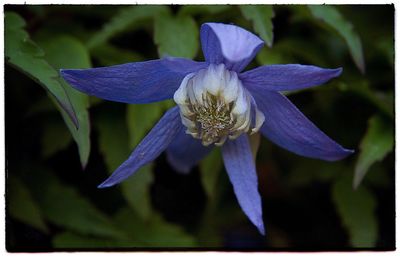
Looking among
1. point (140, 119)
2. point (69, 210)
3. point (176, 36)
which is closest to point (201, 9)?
point (176, 36)

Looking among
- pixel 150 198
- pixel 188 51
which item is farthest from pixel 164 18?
pixel 150 198

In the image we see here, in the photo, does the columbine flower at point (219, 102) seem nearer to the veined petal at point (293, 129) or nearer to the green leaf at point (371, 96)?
the veined petal at point (293, 129)

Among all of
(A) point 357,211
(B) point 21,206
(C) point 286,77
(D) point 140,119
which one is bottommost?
(A) point 357,211

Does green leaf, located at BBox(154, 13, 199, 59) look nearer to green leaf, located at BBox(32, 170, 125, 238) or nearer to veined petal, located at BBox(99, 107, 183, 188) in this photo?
veined petal, located at BBox(99, 107, 183, 188)

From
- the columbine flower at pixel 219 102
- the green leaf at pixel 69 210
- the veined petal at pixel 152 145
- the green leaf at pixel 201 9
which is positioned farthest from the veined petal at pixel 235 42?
the green leaf at pixel 69 210

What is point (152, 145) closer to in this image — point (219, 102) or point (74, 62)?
point (219, 102)

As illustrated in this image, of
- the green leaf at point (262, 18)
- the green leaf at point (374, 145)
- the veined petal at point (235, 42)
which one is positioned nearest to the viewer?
the veined petal at point (235, 42)

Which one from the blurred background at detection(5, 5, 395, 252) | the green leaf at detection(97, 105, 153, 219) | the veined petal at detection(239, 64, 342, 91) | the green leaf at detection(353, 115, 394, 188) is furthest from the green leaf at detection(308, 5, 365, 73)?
the green leaf at detection(97, 105, 153, 219)
